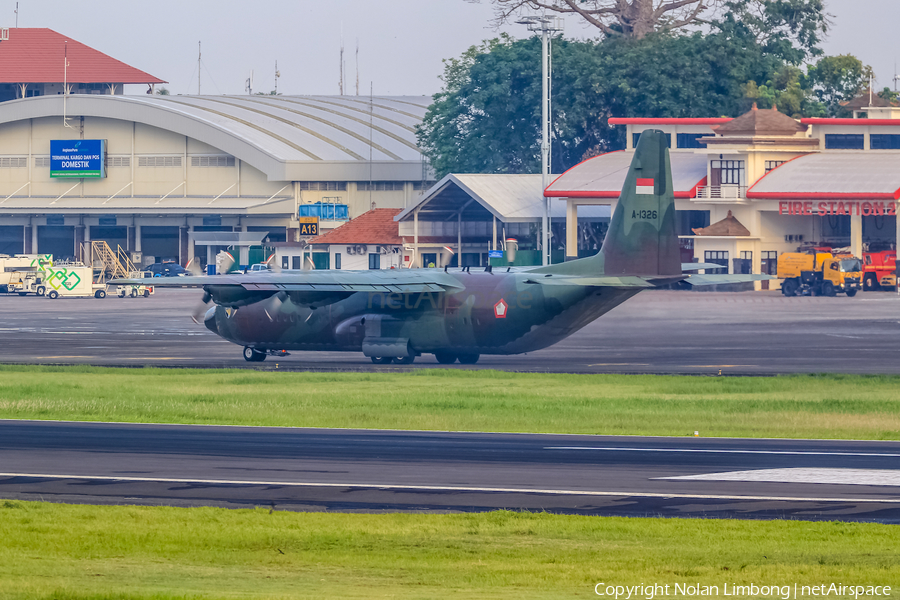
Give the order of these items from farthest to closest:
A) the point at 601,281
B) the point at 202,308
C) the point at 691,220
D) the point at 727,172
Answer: the point at 691,220 < the point at 727,172 < the point at 202,308 < the point at 601,281

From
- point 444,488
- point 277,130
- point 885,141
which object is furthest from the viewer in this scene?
point 277,130

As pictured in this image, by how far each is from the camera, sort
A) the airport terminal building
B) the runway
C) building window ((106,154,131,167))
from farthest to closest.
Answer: building window ((106,154,131,167)) → the airport terminal building → the runway

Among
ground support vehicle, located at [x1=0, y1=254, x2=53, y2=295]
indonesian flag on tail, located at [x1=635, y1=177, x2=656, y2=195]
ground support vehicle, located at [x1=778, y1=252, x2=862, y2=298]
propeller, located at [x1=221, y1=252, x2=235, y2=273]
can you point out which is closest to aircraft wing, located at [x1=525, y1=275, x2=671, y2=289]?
indonesian flag on tail, located at [x1=635, y1=177, x2=656, y2=195]

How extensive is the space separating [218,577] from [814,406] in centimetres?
2165

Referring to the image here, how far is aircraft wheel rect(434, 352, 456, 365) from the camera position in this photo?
46.0m

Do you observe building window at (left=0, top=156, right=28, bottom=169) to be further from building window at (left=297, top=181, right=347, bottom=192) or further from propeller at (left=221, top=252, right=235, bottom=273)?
propeller at (left=221, top=252, right=235, bottom=273)

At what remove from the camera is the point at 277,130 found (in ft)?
436

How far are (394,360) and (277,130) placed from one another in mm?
90403

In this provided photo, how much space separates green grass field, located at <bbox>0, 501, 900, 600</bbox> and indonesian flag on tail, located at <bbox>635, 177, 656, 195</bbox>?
2544cm

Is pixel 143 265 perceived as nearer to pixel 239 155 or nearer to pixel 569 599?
pixel 239 155

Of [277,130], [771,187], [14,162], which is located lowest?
[771,187]

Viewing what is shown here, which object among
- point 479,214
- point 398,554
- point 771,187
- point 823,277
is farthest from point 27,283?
point 398,554

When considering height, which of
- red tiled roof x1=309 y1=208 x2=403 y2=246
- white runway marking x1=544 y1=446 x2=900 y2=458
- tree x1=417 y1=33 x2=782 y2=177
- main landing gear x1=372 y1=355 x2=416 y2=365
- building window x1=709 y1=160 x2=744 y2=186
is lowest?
white runway marking x1=544 y1=446 x2=900 y2=458

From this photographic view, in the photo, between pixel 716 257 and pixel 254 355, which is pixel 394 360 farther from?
pixel 716 257
